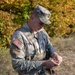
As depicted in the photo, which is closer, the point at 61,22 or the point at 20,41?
the point at 20,41

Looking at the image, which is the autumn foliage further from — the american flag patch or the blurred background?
the american flag patch

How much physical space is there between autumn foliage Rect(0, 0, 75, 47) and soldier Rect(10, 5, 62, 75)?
4.33m

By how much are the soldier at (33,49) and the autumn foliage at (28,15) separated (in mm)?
4329

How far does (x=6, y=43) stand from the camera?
336 inches

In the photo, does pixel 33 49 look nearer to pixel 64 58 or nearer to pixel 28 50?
pixel 28 50

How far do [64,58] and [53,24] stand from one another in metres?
1.49

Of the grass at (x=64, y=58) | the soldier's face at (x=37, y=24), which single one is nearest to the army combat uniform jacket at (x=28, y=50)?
the soldier's face at (x=37, y=24)

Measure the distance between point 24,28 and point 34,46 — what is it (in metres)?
0.23

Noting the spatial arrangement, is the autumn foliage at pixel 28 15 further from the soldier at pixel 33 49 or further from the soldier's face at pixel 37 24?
the soldier's face at pixel 37 24

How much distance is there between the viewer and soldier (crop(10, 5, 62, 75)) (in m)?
3.74

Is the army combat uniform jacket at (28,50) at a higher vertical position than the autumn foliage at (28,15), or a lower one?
higher

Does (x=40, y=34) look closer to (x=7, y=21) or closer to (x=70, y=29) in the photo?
(x=7, y=21)

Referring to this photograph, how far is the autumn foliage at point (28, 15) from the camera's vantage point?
831 centimetres

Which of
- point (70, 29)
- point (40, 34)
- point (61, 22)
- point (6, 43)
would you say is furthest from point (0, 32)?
point (40, 34)
